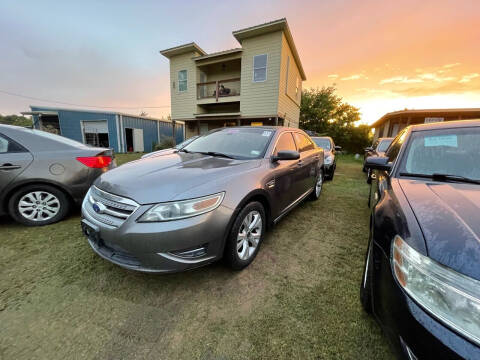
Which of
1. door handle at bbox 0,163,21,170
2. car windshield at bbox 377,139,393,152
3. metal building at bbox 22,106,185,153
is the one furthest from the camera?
metal building at bbox 22,106,185,153

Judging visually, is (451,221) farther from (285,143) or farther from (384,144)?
(384,144)

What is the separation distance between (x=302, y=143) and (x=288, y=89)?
9555 mm

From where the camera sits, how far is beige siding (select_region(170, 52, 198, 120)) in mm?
12484

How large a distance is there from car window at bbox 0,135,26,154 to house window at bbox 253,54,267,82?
1039 centimetres

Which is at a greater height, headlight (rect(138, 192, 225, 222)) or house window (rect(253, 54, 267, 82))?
house window (rect(253, 54, 267, 82))

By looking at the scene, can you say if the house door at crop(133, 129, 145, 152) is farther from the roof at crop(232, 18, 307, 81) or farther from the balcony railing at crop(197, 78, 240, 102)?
the roof at crop(232, 18, 307, 81)

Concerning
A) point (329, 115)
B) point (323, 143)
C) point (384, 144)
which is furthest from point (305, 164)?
point (329, 115)

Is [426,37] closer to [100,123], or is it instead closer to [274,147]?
[274,147]

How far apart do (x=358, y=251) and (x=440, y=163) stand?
1.39 meters

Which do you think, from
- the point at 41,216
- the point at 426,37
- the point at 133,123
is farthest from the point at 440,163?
the point at 133,123

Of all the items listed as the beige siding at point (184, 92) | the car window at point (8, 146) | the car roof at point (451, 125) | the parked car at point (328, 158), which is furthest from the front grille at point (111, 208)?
the beige siding at point (184, 92)

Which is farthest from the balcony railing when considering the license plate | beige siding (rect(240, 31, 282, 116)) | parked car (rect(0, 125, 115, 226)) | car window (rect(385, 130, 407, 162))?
the license plate

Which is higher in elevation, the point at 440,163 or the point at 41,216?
the point at 440,163

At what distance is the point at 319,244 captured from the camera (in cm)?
267
